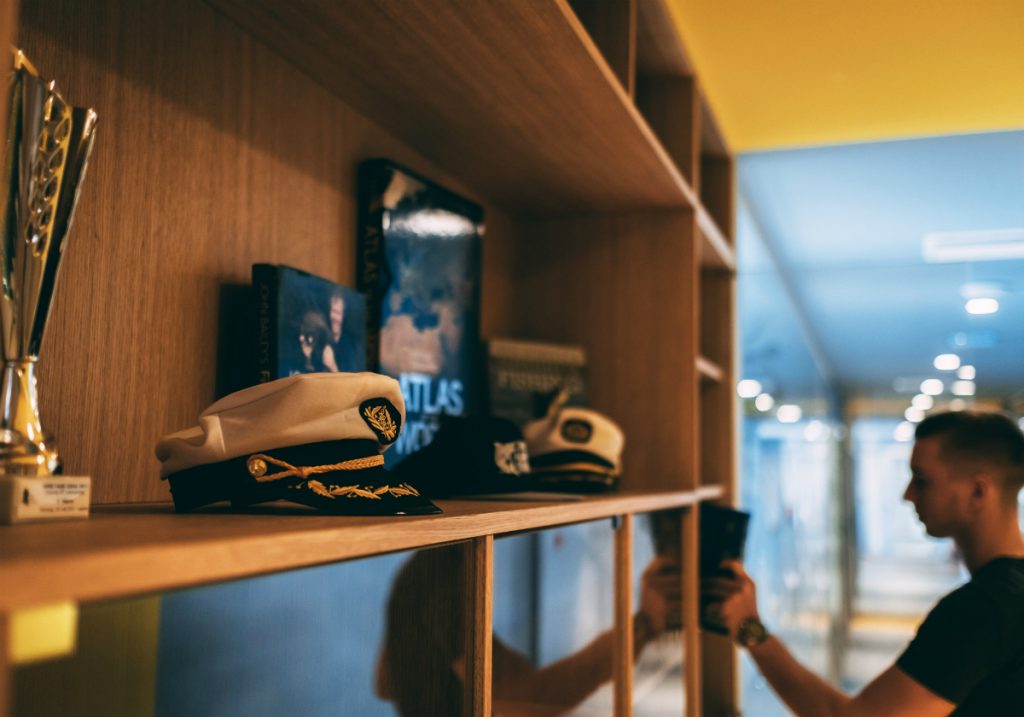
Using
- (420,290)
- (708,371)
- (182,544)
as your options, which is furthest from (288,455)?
(708,371)

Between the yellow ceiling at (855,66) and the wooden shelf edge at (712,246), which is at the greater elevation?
the yellow ceiling at (855,66)

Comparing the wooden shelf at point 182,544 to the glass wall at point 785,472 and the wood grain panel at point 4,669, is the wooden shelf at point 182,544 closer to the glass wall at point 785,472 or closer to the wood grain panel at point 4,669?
the wood grain panel at point 4,669

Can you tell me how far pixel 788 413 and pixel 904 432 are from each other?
1.44 ft

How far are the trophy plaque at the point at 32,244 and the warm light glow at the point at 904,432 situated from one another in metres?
2.89

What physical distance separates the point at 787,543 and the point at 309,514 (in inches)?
115

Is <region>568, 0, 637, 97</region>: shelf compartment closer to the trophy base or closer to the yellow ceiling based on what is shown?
the yellow ceiling

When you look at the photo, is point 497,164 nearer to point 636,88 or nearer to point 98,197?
point 636,88

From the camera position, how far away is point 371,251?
5.23 feet

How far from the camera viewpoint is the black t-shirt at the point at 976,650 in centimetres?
186

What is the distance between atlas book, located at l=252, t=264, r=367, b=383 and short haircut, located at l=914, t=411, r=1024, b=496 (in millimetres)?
1481

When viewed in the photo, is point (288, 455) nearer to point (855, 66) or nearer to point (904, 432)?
point (855, 66)

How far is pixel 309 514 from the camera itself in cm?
93

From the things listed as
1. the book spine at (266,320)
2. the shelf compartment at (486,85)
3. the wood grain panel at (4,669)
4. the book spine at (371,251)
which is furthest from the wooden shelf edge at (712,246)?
the wood grain panel at (4,669)

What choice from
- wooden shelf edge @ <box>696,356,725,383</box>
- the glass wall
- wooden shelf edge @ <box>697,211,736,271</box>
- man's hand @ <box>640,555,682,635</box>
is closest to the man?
man's hand @ <box>640,555,682,635</box>
